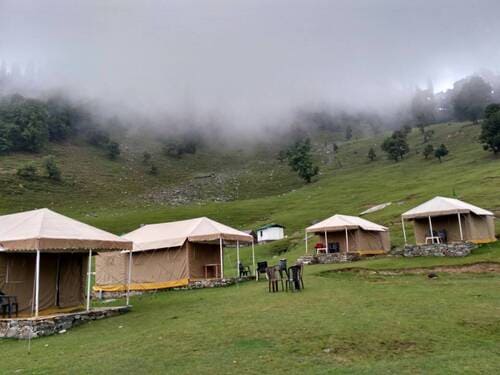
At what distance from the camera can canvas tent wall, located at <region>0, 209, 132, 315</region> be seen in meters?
13.4

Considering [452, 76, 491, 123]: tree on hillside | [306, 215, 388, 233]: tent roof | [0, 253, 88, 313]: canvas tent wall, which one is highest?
[452, 76, 491, 123]: tree on hillside

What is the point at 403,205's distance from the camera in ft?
159

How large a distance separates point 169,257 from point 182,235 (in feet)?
4.70

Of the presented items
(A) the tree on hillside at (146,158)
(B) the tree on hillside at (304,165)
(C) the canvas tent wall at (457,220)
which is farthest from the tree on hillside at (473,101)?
(C) the canvas tent wall at (457,220)

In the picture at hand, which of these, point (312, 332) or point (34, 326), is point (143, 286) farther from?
point (312, 332)

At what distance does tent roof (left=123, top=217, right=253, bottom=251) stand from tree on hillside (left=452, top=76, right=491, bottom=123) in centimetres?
10370

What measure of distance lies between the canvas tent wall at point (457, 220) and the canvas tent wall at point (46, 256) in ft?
67.4

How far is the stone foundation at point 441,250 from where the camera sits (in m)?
25.2

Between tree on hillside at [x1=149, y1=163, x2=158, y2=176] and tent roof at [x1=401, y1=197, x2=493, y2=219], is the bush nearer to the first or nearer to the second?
tree on hillside at [x1=149, y1=163, x2=158, y2=176]

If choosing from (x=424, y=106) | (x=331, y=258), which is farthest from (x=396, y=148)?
(x=424, y=106)

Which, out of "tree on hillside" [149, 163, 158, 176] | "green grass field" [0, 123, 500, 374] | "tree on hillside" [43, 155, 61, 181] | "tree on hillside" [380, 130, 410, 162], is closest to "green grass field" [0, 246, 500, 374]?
"green grass field" [0, 123, 500, 374]

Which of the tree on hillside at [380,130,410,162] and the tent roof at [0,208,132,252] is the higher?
the tree on hillside at [380,130,410,162]

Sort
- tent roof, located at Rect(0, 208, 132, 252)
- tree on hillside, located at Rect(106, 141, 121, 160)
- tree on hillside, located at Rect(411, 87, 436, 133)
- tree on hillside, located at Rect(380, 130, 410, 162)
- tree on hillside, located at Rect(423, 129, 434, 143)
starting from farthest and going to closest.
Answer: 1. tree on hillside, located at Rect(411, 87, 436, 133)
2. tree on hillside, located at Rect(106, 141, 121, 160)
3. tree on hillside, located at Rect(423, 129, 434, 143)
4. tree on hillside, located at Rect(380, 130, 410, 162)
5. tent roof, located at Rect(0, 208, 132, 252)

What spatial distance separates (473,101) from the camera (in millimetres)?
120000
